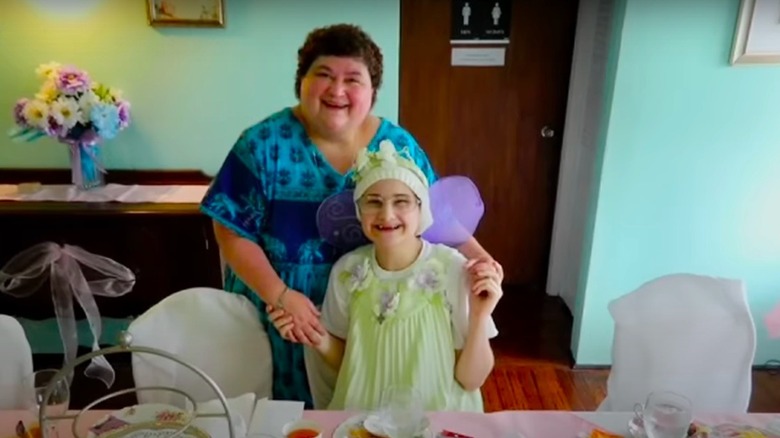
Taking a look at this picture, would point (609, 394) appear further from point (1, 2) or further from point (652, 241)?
point (1, 2)

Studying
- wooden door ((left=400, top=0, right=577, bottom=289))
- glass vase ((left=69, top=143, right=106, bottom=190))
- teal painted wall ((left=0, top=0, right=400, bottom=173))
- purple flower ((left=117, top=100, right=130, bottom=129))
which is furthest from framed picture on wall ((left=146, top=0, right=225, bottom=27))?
wooden door ((left=400, top=0, right=577, bottom=289))

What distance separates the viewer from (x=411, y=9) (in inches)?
124

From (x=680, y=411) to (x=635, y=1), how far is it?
5.51 feet

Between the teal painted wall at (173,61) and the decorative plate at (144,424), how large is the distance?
167 centimetres

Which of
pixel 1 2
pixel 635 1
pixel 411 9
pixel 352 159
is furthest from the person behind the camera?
pixel 411 9

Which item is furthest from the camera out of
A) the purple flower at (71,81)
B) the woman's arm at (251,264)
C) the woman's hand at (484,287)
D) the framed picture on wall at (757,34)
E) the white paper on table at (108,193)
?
the white paper on table at (108,193)

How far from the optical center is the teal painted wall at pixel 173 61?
262 centimetres

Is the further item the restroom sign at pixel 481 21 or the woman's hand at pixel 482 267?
the restroom sign at pixel 481 21

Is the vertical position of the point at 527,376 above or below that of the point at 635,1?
below

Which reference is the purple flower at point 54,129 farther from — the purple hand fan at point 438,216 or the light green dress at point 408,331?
the light green dress at point 408,331

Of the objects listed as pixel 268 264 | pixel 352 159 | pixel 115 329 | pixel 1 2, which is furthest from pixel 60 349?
pixel 352 159

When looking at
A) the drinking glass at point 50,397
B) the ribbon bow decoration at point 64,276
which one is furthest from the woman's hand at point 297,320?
the drinking glass at point 50,397

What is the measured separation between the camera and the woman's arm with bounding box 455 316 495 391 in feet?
4.79

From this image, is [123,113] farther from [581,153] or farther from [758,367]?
[758,367]
